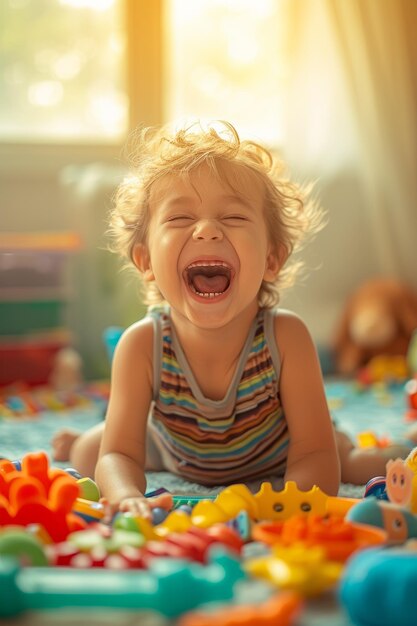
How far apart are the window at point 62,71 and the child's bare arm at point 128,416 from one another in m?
1.64

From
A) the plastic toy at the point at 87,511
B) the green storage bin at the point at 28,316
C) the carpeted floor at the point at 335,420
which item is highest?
the plastic toy at the point at 87,511

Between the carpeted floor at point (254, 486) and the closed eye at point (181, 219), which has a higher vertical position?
Result: the closed eye at point (181, 219)

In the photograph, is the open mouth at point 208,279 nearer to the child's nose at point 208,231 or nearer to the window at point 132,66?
the child's nose at point 208,231

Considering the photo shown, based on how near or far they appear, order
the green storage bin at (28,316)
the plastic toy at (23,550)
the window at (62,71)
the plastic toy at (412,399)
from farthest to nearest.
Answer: the window at (62,71) < the green storage bin at (28,316) < the plastic toy at (412,399) < the plastic toy at (23,550)

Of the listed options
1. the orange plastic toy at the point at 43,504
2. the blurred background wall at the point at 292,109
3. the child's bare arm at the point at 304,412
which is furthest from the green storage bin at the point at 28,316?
the orange plastic toy at the point at 43,504

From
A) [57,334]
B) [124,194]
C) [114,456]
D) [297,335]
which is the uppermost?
[124,194]

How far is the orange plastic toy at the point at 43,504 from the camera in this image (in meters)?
0.89

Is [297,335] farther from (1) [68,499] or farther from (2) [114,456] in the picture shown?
(1) [68,499]

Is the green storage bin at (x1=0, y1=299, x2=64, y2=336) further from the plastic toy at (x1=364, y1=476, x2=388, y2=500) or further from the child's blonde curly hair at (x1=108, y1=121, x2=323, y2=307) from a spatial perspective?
the plastic toy at (x1=364, y1=476, x2=388, y2=500)

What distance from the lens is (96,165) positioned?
2816 millimetres

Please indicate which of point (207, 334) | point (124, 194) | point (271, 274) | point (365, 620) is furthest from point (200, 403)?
point (365, 620)

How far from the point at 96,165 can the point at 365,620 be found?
7.52ft

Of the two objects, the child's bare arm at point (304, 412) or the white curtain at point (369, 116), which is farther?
the white curtain at point (369, 116)

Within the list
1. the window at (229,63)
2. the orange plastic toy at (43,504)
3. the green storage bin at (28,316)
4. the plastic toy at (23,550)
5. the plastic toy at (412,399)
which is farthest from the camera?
the window at (229,63)
